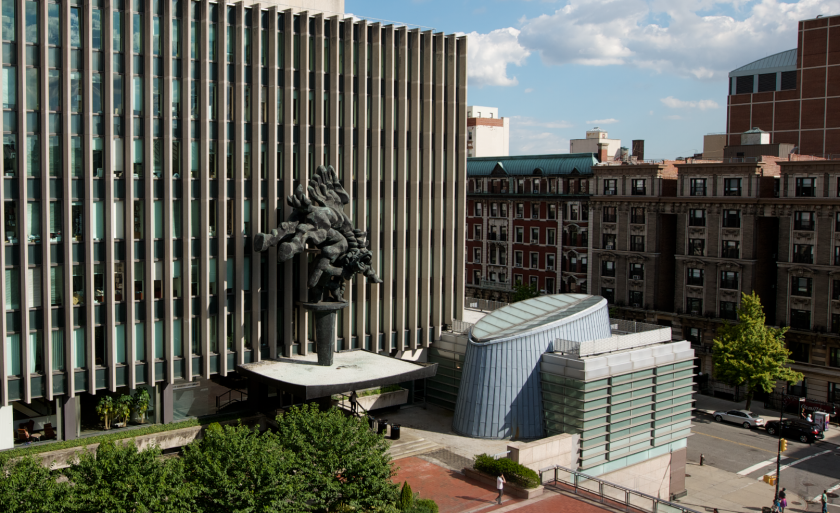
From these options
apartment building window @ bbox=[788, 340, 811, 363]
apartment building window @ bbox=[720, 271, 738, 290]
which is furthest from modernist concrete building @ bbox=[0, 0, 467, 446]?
apartment building window @ bbox=[788, 340, 811, 363]

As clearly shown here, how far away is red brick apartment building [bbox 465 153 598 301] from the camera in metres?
96.7

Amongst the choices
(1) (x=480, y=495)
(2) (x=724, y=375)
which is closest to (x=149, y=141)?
(1) (x=480, y=495)

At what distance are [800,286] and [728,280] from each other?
693 cm

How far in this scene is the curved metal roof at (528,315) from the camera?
55000mm

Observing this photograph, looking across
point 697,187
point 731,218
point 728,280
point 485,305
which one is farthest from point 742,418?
point 697,187

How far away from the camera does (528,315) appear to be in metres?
58.8

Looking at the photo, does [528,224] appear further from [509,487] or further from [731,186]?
[509,487]

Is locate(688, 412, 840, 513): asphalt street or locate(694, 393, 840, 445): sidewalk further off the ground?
locate(694, 393, 840, 445): sidewalk

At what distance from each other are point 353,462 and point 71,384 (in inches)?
732

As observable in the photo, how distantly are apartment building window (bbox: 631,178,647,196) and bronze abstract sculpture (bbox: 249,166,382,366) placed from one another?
149 ft

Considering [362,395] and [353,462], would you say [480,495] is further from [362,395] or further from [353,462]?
[362,395]

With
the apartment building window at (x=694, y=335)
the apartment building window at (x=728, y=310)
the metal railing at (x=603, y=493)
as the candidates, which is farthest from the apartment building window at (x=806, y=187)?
the metal railing at (x=603, y=493)

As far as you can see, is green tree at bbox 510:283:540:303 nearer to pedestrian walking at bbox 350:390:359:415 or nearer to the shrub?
pedestrian walking at bbox 350:390:359:415

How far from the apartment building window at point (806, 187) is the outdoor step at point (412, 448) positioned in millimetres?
46519
